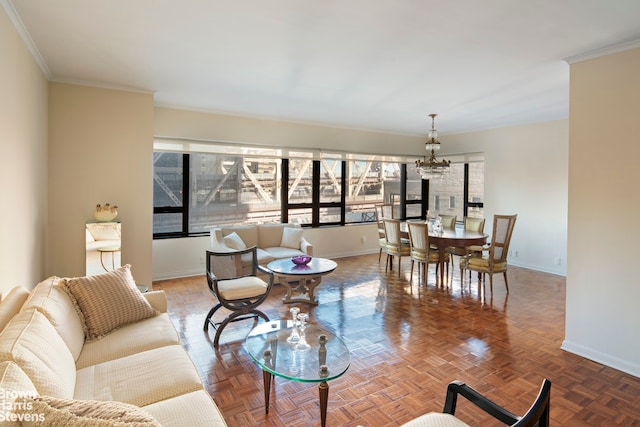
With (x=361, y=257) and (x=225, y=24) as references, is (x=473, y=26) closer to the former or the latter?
(x=225, y=24)

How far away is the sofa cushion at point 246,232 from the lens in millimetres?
5238

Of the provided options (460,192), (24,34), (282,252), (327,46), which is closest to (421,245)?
(282,252)

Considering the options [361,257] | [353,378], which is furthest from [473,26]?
[361,257]

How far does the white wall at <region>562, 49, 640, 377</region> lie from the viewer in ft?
9.02

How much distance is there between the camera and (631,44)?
272 centimetres

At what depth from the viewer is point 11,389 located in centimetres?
115

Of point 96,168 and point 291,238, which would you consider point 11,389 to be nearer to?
point 96,168

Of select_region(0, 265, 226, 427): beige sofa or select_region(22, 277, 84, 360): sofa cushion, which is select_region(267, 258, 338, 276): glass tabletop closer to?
select_region(0, 265, 226, 427): beige sofa

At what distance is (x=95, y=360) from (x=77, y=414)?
1.10 meters

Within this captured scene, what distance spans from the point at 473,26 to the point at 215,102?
3.59 m

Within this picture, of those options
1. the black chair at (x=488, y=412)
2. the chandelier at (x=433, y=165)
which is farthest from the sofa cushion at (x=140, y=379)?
the chandelier at (x=433, y=165)

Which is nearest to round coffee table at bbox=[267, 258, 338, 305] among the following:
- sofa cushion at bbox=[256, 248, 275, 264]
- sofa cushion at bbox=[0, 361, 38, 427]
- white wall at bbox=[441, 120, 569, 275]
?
sofa cushion at bbox=[256, 248, 275, 264]

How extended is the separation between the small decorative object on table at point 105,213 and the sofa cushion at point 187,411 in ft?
9.75

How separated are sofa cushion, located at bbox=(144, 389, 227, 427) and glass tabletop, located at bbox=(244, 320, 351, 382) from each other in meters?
0.44
